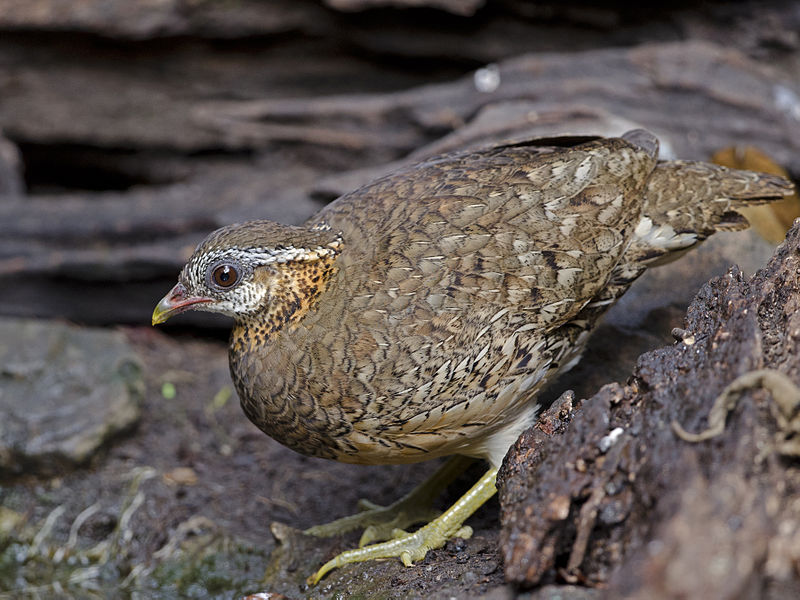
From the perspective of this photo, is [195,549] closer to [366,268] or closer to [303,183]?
[366,268]

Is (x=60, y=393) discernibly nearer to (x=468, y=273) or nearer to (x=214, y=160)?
(x=214, y=160)

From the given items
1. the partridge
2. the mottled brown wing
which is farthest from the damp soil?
the mottled brown wing

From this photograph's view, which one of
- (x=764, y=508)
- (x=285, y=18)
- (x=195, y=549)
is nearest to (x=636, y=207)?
(x=764, y=508)

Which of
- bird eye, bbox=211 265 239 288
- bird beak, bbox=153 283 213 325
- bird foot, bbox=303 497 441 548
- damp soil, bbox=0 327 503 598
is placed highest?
bird eye, bbox=211 265 239 288

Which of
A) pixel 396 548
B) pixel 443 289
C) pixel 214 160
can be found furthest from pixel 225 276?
pixel 214 160

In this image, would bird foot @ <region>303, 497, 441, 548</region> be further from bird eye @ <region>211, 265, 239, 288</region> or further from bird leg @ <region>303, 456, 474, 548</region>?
bird eye @ <region>211, 265, 239, 288</region>

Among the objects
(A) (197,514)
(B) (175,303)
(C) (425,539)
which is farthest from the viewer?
(A) (197,514)

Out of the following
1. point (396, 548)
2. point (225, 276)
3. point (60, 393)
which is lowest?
point (60, 393)
